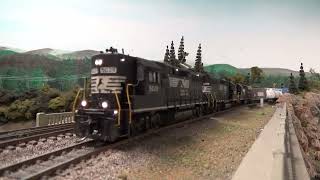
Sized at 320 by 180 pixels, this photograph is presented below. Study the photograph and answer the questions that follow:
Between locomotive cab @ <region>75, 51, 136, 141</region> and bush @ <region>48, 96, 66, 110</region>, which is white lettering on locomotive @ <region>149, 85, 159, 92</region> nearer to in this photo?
locomotive cab @ <region>75, 51, 136, 141</region>

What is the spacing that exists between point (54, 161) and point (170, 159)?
11.0ft

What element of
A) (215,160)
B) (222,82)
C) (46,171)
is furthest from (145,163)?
(222,82)

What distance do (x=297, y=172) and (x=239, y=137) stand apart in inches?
370

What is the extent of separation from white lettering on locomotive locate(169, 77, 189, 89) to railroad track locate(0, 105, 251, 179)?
5.79 metres

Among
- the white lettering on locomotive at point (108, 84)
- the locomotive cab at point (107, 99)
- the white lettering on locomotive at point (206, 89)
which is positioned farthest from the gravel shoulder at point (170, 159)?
the white lettering on locomotive at point (206, 89)

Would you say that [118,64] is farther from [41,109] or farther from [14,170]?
[41,109]

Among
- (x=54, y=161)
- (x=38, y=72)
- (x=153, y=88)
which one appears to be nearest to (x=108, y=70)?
(x=153, y=88)

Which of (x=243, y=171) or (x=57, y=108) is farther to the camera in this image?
(x=57, y=108)

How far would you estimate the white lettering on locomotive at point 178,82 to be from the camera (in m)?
20.3

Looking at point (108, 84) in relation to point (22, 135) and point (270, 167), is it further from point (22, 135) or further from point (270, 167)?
point (270, 167)

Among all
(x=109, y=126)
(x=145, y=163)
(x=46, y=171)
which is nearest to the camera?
(x=46, y=171)

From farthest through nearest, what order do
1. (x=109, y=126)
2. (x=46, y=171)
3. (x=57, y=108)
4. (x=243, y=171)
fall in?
1. (x=57, y=108)
2. (x=109, y=126)
3. (x=46, y=171)
4. (x=243, y=171)

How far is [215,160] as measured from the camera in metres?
12.2

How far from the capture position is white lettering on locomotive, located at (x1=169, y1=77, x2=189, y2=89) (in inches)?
799
